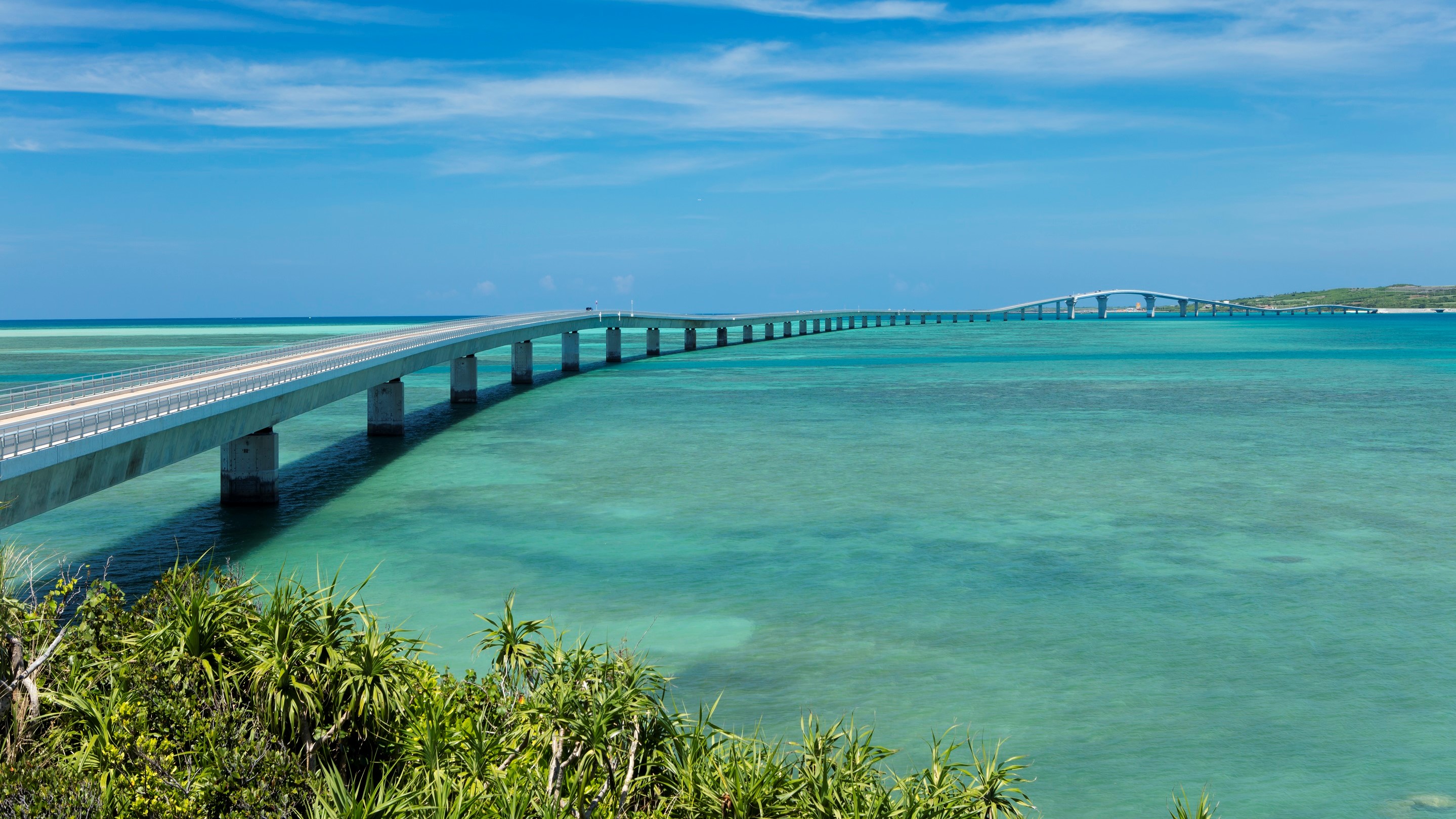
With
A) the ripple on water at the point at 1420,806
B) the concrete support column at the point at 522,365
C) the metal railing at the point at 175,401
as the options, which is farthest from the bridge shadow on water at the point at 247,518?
the concrete support column at the point at 522,365

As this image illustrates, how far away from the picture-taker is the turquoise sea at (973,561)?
53.4ft

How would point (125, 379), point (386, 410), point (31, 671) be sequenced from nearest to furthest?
point (31, 671) → point (125, 379) → point (386, 410)

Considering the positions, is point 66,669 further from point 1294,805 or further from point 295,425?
point 295,425

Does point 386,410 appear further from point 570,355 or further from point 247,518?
point 570,355

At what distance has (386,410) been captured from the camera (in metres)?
51.0

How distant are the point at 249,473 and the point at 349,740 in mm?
22655

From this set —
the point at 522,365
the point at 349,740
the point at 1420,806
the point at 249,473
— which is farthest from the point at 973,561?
the point at 522,365

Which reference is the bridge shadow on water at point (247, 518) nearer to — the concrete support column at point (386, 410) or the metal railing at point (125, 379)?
Result: the concrete support column at point (386, 410)

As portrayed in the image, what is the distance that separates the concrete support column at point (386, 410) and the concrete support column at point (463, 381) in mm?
16792

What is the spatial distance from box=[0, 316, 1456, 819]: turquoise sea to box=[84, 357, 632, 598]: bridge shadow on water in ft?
0.52

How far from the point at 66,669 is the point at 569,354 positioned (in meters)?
88.9

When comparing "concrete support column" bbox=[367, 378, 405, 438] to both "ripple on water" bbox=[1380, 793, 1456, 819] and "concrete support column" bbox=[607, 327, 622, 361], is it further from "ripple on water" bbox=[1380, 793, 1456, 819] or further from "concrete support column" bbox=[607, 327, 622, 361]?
"concrete support column" bbox=[607, 327, 622, 361]

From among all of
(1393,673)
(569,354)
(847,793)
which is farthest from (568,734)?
(569,354)

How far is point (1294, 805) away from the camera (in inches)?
549
